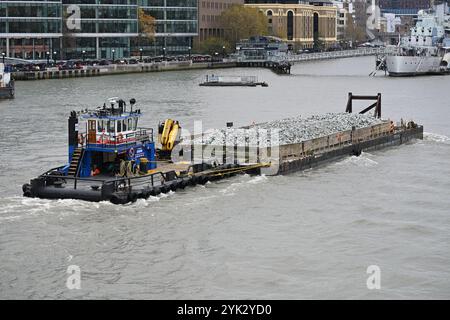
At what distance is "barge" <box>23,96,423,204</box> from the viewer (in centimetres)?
3328

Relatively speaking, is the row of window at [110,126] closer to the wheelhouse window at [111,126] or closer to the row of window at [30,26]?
the wheelhouse window at [111,126]

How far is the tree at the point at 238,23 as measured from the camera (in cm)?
17125

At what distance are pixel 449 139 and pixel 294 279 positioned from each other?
29363 mm

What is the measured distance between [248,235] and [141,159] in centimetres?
714

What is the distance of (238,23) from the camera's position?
563ft

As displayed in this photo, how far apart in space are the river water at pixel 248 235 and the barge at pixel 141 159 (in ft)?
1.68

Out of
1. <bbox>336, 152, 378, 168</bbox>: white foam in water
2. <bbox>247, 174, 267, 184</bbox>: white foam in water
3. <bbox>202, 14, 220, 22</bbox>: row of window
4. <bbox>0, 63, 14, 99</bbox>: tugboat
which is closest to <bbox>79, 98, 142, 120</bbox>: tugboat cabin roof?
<bbox>247, 174, 267, 184</bbox>: white foam in water

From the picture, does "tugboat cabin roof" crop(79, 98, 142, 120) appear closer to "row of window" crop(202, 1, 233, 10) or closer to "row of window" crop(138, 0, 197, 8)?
"row of window" crop(138, 0, 197, 8)

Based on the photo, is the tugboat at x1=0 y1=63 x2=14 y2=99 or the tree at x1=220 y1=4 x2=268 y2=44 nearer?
the tugboat at x1=0 y1=63 x2=14 y2=99

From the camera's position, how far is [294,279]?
82.9 feet

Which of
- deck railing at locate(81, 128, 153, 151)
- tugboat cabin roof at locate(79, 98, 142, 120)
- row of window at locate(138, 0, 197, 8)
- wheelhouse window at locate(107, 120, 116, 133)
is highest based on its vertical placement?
row of window at locate(138, 0, 197, 8)

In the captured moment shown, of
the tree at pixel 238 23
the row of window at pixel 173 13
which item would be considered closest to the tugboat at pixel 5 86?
the row of window at pixel 173 13

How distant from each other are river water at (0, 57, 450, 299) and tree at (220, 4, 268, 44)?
406ft
